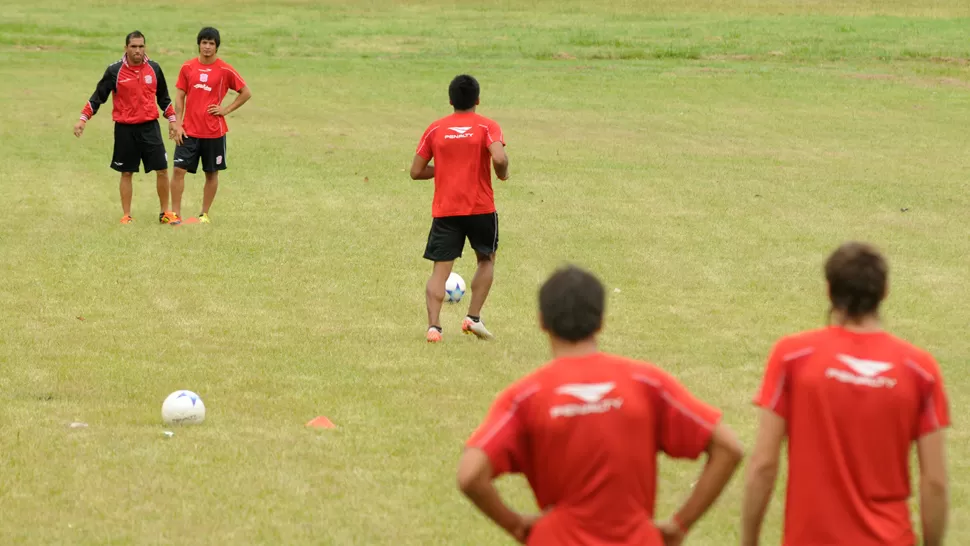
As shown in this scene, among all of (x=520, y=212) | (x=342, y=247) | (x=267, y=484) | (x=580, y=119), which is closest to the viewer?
(x=267, y=484)

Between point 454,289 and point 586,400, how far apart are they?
28.5 ft

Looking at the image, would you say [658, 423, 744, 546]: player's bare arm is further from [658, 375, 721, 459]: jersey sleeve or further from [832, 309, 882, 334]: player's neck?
[832, 309, 882, 334]: player's neck

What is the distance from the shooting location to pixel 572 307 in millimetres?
3943

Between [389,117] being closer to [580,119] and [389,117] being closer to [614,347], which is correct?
[580,119]

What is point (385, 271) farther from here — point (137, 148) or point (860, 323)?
point (860, 323)

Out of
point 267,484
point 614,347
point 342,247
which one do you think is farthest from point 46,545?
point 342,247

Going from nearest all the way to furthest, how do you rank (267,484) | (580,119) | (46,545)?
(46,545) < (267,484) < (580,119)

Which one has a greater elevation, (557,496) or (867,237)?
(557,496)

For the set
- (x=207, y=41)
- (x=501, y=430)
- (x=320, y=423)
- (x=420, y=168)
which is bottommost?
(x=320, y=423)

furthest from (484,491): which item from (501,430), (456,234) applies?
(456,234)

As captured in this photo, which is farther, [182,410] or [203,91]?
[203,91]

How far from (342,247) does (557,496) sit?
11199mm

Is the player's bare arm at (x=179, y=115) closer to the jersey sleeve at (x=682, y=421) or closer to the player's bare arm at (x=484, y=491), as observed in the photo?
the player's bare arm at (x=484, y=491)

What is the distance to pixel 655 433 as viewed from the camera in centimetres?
402
